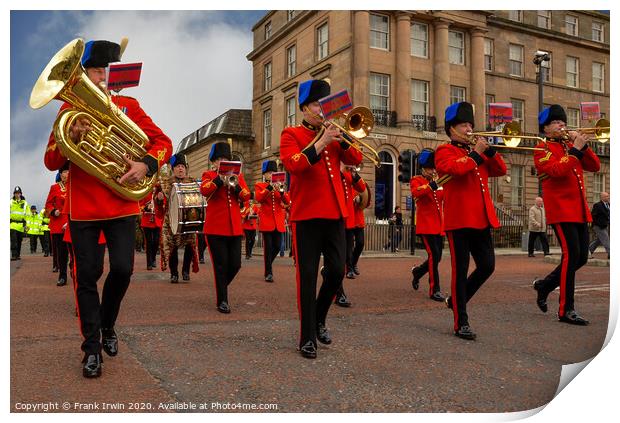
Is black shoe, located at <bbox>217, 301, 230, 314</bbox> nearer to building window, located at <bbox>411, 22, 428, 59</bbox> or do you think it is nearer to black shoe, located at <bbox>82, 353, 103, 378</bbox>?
black shoe, located at <bbox>82, 353, 103, 378</bbox>

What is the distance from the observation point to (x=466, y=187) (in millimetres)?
5527

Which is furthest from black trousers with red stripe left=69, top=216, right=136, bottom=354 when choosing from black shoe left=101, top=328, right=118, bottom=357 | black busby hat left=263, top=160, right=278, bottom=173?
black busby hat left=263, top=160, right=278, bottom=173

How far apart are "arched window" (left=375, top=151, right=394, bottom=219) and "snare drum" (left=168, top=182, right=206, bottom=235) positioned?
6.09m

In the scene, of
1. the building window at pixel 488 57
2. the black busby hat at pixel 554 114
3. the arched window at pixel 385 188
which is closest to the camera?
the black busby hat at pixel 554 114

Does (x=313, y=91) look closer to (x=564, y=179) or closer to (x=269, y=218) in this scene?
(x=564, y=179)

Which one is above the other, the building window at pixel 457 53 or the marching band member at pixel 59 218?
the building window at pixel 457 53

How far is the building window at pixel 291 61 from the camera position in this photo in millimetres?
7915

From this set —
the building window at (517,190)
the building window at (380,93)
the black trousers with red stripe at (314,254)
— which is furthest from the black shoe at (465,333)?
the building window at (517,190)

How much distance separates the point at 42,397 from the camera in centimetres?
348

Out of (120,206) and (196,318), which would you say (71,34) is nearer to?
(120,206)

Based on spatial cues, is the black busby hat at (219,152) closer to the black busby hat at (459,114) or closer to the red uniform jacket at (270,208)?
the red uniform jacket at (270,208)

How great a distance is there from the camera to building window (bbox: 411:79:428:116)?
1242 centimetres

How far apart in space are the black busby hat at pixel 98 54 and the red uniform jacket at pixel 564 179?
14.3 feet

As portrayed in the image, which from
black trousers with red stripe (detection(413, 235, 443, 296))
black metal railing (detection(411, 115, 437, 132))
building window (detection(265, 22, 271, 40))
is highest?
black metal railing (detection(411, 115, 437, 132))
